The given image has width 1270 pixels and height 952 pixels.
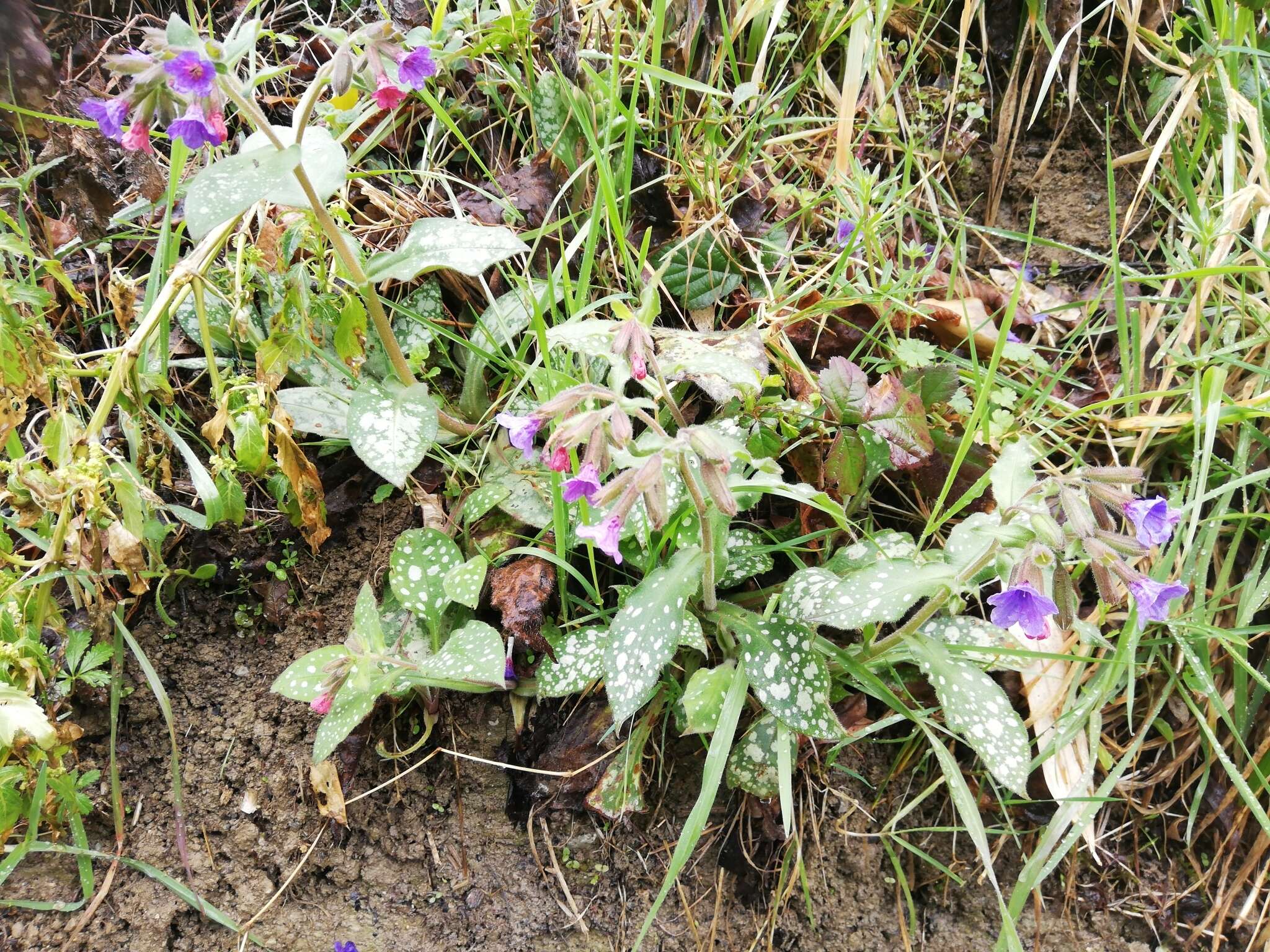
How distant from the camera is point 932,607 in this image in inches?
61.5

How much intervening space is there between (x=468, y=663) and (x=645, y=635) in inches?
15.0

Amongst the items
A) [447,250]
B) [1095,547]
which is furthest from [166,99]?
[1095,547]

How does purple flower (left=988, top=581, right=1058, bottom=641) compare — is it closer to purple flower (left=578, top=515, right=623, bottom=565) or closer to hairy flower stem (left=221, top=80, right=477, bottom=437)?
purple flower (left=578, top=515, right=623, bottom=565)

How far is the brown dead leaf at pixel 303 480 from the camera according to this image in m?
1.71

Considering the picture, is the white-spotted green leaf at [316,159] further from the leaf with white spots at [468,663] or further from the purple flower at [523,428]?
the leaf with white spots at [468,663]

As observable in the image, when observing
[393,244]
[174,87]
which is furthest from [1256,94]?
[174,87]

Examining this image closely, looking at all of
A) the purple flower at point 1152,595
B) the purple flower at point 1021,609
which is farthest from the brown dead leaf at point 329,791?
the purple flower at point 1152,595

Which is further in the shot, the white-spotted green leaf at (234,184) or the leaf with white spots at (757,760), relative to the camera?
the leaf with white spots at (757,760)

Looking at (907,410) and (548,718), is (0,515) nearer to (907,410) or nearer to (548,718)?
(548,718)

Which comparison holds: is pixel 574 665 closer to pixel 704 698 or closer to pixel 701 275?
pixel 704 698

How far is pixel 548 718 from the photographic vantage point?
1.87 m

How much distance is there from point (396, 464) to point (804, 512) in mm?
874

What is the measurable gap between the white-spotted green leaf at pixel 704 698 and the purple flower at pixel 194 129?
127 cm

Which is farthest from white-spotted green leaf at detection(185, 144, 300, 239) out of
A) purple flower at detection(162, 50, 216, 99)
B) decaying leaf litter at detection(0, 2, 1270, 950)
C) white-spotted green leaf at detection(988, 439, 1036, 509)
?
white-spotted green leaf at detection(988, 439, 1036, 509)
